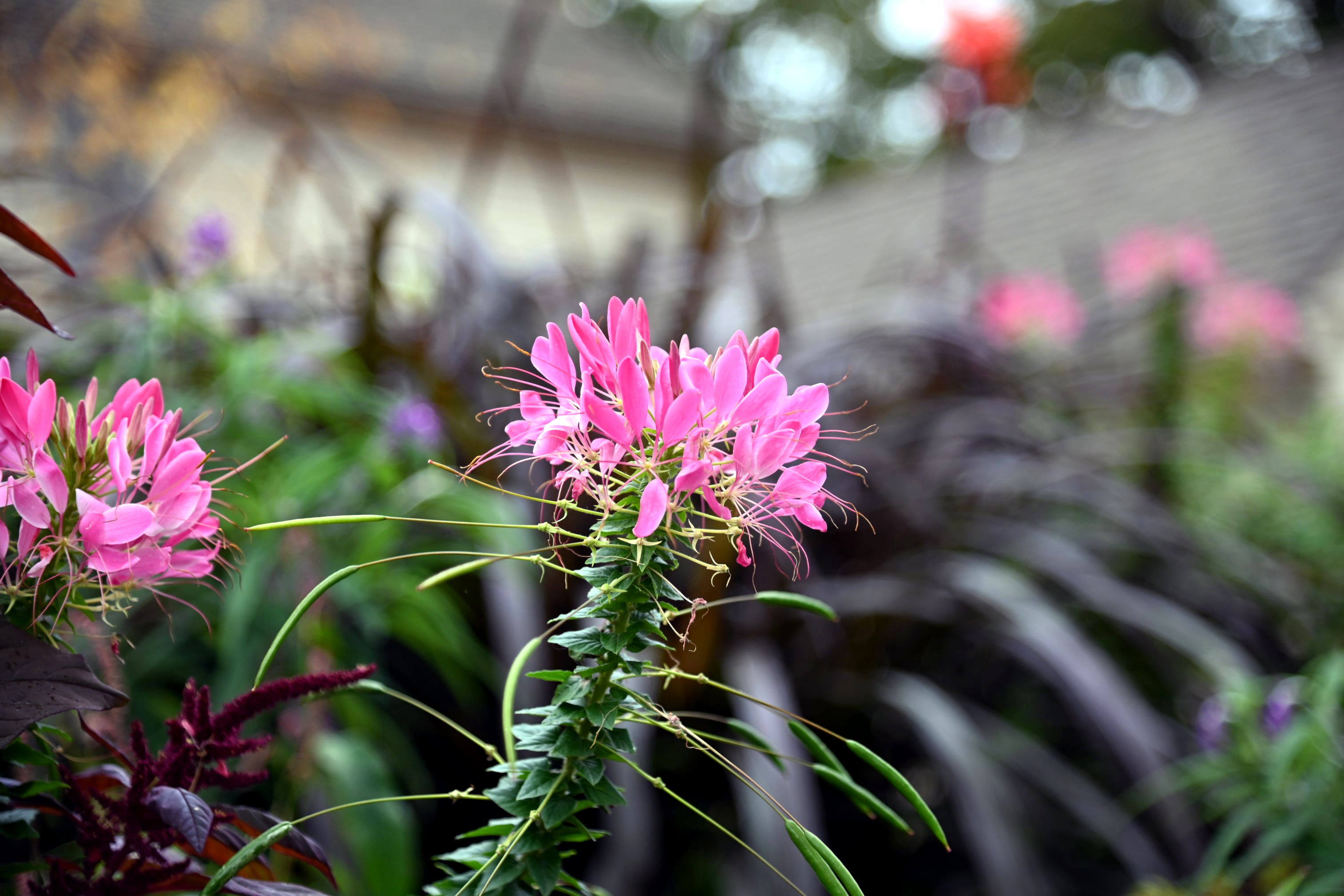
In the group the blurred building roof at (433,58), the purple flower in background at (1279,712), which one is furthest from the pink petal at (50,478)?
the blurred building roof at (433,58)

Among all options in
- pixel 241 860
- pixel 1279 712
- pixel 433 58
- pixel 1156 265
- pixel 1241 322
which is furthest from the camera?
pixel 433 58

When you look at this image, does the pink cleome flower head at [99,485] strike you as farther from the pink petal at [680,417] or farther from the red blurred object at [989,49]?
the red blurred object at [989,49]

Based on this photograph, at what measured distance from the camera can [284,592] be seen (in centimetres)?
105

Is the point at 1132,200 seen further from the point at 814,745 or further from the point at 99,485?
the point at 99,485

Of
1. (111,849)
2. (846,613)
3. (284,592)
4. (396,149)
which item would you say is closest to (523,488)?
(284,592)

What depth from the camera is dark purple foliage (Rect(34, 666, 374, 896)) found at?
354mm

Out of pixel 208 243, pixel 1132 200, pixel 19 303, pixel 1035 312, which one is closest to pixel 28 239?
pixel 19 303

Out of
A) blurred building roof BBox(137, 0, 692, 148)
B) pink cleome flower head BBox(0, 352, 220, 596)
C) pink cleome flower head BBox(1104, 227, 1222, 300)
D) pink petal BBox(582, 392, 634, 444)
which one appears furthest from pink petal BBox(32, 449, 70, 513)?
pink cleome flower head BBox(1104, 227, 1222, 300)

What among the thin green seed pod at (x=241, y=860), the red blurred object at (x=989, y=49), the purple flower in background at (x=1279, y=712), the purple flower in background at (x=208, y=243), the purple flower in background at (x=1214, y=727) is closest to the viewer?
the thin green seed pod at (x=241, y=860)

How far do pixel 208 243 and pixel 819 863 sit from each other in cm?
147

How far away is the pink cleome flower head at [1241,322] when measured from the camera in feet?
10.4

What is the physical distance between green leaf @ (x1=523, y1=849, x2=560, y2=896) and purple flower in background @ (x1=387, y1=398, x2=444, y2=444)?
0.81 metres

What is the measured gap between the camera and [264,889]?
36cm

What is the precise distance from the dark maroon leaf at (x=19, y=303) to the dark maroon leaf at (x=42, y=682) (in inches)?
4.8
